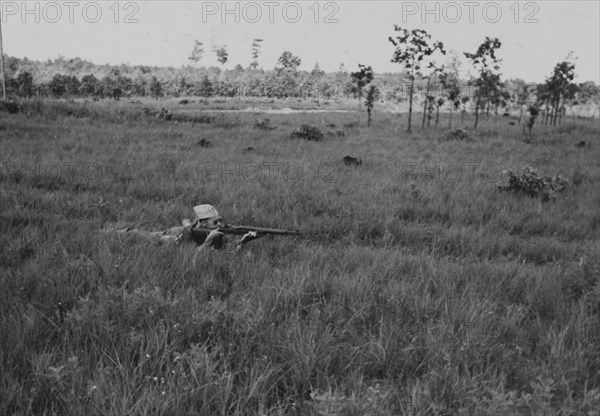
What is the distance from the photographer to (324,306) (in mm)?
3041

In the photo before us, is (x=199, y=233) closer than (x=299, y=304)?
No

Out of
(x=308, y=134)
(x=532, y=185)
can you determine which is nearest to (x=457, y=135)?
(x=308, y=134)

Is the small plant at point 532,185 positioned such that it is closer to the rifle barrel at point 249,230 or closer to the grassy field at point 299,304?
the grassy field at point 299,304

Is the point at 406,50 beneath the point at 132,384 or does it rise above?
above

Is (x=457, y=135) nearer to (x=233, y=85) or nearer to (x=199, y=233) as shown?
(x=199, y=233)

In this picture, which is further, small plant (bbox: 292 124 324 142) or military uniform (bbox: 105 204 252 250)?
small plant (bbox: 292 124 324 142)

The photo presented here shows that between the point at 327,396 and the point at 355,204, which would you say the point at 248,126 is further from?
the point at 327,396

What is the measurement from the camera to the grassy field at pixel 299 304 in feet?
6.76

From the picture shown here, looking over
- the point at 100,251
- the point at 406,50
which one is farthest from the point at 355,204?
the point at 406,50

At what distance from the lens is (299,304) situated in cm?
297

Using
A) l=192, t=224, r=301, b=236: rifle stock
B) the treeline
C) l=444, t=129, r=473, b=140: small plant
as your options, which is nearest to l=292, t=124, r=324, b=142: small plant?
l=444, t=129, r=473, b=140: small plant

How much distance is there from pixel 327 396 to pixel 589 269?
2.96 meters

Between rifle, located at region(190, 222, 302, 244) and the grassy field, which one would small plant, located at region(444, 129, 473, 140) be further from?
rifle, located at region(190, 222, 302, 244)

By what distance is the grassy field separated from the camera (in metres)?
2.06
